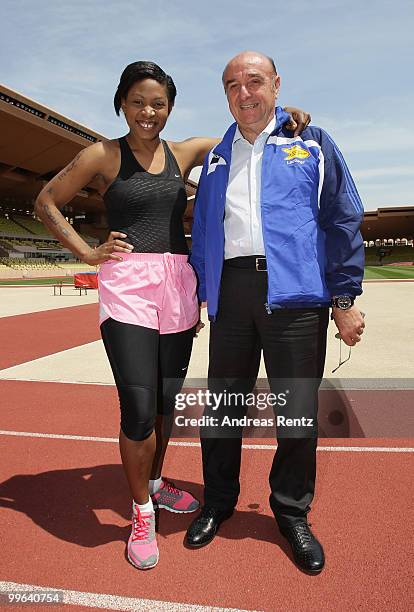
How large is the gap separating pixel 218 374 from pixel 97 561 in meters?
1.14

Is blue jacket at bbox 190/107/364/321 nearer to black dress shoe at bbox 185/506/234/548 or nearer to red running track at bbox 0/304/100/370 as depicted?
black dress shoe at bbox 185/506/234/548

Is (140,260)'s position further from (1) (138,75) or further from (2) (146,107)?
(1) (138,75)

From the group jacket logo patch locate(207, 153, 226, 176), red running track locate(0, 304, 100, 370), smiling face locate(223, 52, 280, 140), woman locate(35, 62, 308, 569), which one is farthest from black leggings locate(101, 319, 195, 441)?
red running track locate(0, 304, 100, 370)

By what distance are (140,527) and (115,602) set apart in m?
0.44

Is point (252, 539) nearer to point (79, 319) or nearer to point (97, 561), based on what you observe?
point (97, 561)

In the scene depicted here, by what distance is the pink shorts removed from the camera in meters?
2.54

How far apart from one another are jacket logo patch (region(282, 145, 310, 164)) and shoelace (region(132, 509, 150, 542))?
78.0 inches

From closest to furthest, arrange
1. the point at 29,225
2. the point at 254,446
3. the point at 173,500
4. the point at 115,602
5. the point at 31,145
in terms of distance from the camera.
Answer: the point at 115,602 < the point at 173,500 < the point at 254,446 < the point at 31,145 < the point at 29,225

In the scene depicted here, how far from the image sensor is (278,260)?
2467 millimetres

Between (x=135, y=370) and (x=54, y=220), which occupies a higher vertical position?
(x=54, y=220)

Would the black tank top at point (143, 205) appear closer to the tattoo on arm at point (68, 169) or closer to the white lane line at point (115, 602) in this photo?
the tattoo on arm at point (68, 169)

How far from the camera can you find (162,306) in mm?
2635

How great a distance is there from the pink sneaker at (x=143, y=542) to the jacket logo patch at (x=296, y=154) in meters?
1.97

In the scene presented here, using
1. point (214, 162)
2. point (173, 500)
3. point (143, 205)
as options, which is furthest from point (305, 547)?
point (214, 162)
